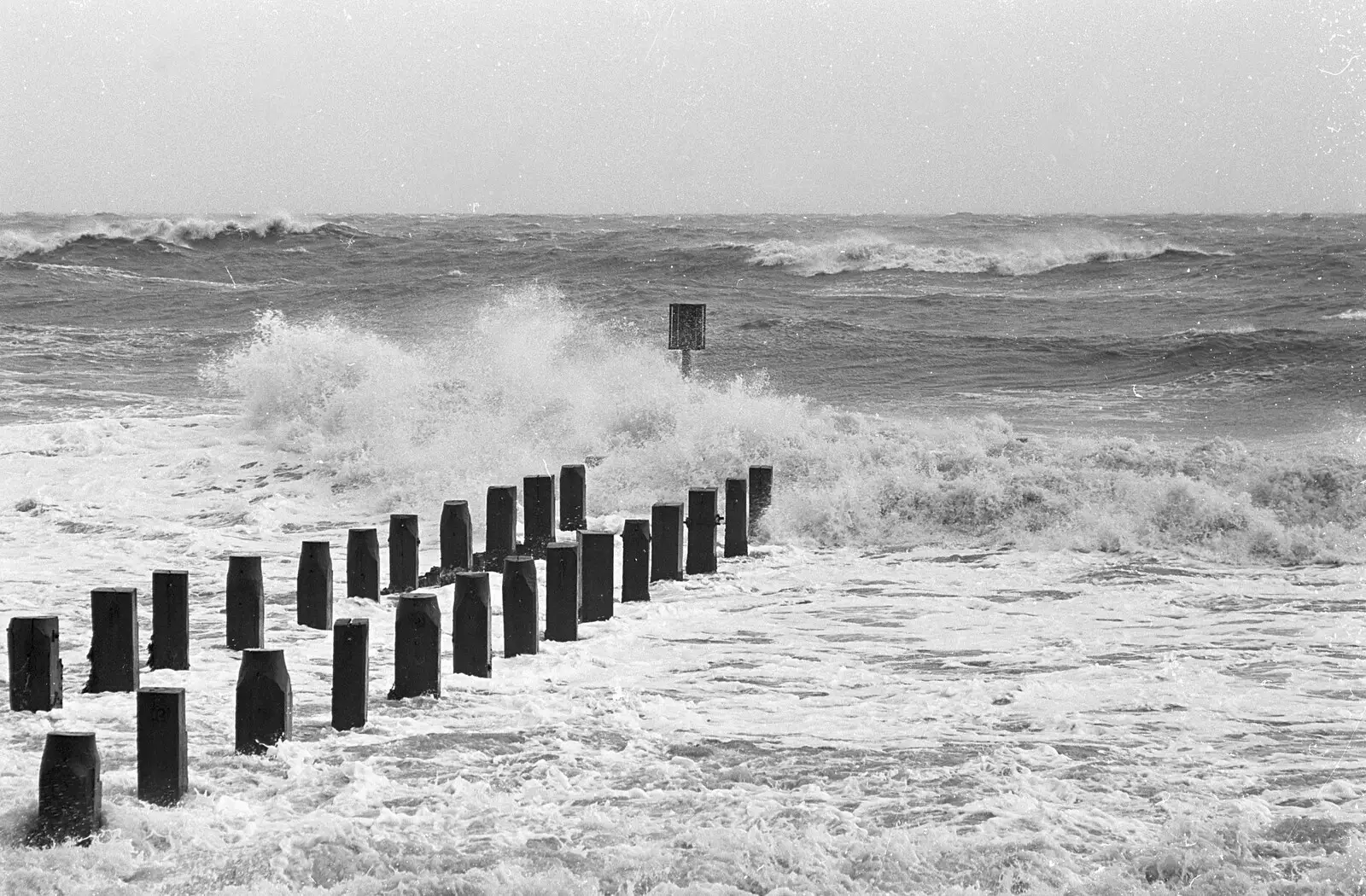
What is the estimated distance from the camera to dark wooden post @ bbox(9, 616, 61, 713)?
4832 mm

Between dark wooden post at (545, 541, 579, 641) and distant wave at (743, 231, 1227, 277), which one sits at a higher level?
distant wave at (743, 231, 1227, 277)

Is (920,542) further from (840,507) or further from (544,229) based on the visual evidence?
(544,229)

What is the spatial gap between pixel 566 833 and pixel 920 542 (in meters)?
5.24

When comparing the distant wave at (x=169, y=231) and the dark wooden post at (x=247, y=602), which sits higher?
the distant wave at (x=169, y=231)

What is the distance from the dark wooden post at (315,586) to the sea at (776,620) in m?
0.13

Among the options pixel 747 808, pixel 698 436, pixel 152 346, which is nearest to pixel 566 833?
pixel 747 808

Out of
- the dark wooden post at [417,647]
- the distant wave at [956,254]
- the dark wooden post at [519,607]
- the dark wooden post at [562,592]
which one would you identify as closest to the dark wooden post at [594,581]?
the dark wooden post at [562,592]

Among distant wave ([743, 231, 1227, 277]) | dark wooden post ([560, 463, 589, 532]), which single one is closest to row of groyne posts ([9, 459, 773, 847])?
dark wooden post ([560, 463, 589, 532])

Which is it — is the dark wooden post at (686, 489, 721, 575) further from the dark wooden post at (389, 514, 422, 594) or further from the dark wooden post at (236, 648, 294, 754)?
the dark wooden post at (236, 648, 294, 754)

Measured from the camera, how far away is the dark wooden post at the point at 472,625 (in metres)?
5.29

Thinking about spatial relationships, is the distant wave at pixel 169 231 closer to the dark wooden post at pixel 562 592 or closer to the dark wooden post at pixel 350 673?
the dark wooden post at pixel 562 592

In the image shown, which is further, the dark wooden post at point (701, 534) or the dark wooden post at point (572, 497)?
the dark wooden post at point (572, 497)

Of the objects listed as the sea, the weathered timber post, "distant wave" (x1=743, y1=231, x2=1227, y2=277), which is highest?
"distant wave" (x1=743, y1=231, x2=1227, y2=277)

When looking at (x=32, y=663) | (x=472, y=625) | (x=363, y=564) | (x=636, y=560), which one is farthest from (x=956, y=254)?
(x=32, y=663)
